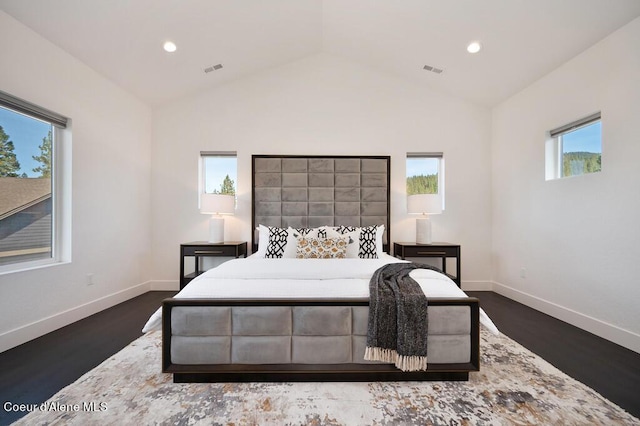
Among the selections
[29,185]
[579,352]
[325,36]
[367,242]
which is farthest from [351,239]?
[29,185]

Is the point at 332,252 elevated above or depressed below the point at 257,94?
below

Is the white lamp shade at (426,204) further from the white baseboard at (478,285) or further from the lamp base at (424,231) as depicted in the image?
the white baseboard at (478,285)

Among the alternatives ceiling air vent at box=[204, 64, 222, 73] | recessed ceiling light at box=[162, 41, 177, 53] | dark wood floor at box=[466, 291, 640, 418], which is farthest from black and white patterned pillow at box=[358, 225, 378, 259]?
recessed ceiling light at box=[162, 41, 177, 53]

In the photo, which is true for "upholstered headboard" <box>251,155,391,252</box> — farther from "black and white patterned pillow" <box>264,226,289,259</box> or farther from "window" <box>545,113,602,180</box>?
"window" <box>545,113,602,180</box>

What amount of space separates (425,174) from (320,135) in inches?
Result: 65.8

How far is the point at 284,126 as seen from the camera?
396 centimetres

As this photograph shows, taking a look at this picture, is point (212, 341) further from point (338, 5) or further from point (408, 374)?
point (338, 5)

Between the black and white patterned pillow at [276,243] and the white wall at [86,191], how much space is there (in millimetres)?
1908

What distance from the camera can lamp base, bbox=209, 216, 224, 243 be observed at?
361 centimetres

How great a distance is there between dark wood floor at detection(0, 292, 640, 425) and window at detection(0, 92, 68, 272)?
79cm

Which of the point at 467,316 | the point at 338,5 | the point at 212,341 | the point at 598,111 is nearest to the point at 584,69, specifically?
the point at 598,111

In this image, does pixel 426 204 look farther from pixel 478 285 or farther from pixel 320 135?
pixel 320 135

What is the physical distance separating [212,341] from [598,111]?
3.84 metres

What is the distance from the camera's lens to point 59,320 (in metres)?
2.60
